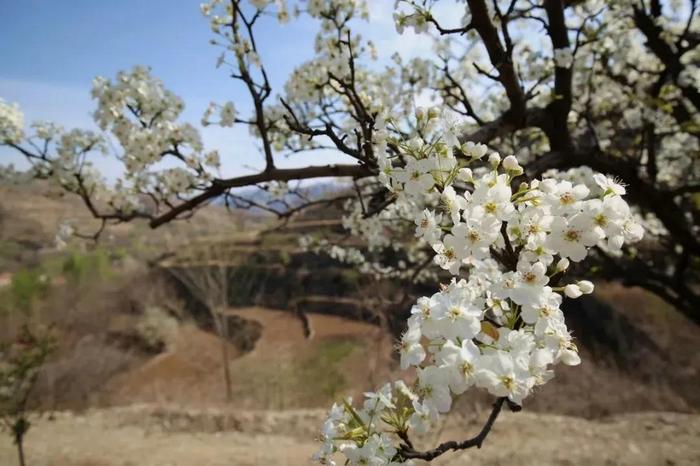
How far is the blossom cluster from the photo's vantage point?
108 cm

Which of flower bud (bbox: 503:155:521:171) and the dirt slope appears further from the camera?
the dirt slope

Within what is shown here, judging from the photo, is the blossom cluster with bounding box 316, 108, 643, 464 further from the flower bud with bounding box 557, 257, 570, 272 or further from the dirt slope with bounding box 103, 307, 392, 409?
the dirt slope with bounding box 103, 307, 392, 409

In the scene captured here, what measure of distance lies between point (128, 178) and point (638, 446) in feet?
28.5

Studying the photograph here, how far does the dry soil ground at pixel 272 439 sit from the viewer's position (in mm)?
7582

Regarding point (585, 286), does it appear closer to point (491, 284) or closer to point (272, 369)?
point (491, 284)

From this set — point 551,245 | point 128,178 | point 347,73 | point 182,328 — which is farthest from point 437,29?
point 182,328

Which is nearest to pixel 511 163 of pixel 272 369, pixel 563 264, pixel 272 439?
pixel 563 264

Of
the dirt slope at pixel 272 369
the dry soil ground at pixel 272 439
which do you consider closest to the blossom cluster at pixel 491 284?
the dry soil ground at pixel 272 439

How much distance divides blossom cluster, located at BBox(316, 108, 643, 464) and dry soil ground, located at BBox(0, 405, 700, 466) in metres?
7.25

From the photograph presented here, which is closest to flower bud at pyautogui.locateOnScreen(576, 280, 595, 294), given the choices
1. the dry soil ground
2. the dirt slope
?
the dry soil ground

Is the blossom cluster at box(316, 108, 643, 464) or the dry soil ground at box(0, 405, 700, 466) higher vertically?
A: the blossom cluster at box(316, 108, 643, 464)

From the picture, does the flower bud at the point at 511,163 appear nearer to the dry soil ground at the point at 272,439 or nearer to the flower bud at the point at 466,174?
the flower bud at the point at 466,174

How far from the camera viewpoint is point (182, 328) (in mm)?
19391

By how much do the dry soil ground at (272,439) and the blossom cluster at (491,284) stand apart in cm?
725
